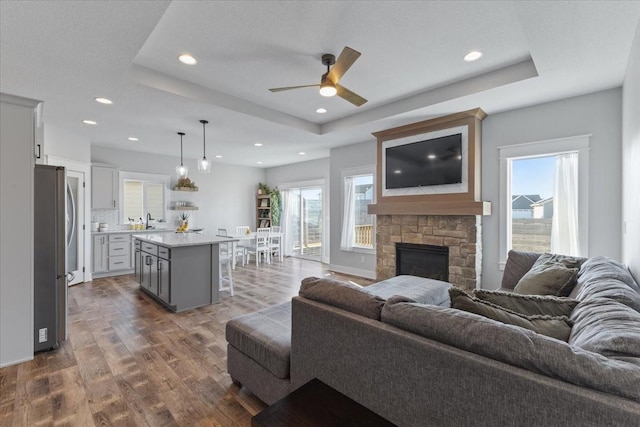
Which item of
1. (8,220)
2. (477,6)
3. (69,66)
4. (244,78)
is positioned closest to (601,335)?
(477,6)

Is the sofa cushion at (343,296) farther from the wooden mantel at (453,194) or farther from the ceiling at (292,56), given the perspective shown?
the wooden mantel at (453,194)

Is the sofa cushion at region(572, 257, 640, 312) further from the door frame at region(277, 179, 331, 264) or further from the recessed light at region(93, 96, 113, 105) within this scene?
the door frame at region(277, 179, 331, 264)

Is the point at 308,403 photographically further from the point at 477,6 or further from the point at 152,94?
the point at 152,94

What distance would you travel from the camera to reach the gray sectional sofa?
822 mm

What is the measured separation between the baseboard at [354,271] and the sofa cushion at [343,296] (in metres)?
4.11

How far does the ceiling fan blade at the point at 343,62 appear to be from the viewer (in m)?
2.29

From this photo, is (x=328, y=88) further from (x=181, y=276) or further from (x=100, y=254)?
(x=100, y=254)

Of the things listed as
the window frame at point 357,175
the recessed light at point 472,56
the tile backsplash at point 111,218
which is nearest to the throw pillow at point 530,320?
the recessed light at point 472,56

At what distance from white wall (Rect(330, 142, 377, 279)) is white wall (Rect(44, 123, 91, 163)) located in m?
4.71

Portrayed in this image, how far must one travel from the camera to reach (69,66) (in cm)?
270

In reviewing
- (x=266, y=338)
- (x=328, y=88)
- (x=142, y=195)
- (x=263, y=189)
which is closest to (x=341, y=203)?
(x=263, y=189)

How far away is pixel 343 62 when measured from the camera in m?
2.45

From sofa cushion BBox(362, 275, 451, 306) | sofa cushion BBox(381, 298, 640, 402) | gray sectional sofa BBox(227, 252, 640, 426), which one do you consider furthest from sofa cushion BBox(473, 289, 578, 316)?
sofa cushion BBox(362, 275, 451, 306)

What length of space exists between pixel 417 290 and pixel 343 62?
2.20 m
